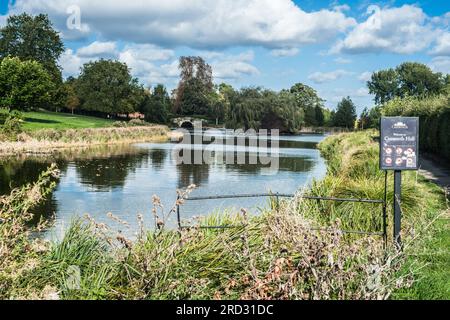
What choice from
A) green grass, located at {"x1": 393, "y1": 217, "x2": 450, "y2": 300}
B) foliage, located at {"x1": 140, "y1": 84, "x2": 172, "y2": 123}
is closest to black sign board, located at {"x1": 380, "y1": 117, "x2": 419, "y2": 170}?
green grass, located at {"x1": 393, "y1": 217, "x2": 450, "y2": 300}

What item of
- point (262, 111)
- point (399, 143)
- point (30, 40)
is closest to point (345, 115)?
point (262, 111)

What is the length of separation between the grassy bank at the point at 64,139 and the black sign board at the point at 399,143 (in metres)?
28.9

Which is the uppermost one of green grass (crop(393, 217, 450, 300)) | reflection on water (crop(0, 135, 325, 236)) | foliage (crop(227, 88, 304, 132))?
foliage (crop(227, 88, 304, 132))

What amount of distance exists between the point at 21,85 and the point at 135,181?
34901mm

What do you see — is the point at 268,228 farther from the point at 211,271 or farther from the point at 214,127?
the point at 214,127

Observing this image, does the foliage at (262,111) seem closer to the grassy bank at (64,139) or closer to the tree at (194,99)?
the grassy bank at (64,139)

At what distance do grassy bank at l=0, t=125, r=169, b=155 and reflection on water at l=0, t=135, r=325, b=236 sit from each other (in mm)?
3583

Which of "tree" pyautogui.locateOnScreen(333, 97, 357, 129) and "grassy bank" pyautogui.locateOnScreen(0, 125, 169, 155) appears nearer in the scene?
"grassy bank" pyautogui.locateOnScreen(0, 125, 169, 155)

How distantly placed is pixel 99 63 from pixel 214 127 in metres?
20.6

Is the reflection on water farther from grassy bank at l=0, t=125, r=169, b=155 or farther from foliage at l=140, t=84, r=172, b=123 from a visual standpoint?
foliage at l=140, t=84, r=172, b=123

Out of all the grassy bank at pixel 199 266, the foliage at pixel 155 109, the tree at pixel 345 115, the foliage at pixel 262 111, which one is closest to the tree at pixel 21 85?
the foliage at pixel 262 111

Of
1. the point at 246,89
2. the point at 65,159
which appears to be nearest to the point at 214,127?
the point at 246,89

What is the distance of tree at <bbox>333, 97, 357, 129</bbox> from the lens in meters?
97.6

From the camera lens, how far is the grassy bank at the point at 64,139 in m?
34.6
